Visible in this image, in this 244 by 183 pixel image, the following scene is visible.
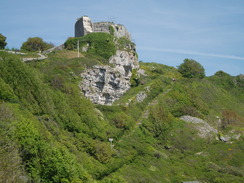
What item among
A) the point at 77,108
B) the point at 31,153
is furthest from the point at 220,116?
the point at 31,153

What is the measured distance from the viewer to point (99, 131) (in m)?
36.6

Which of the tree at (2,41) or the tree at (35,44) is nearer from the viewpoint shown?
the tree at (2,41)

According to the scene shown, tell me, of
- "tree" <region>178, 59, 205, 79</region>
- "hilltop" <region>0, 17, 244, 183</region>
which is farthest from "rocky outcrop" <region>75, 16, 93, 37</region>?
"tree" <region>178, 59, 205, 79</region>

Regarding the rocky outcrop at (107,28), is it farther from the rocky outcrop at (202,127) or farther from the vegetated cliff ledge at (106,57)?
the rocky outcrop at (202,127)

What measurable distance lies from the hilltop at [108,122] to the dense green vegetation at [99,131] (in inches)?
3.6

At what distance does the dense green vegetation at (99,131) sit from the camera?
23.4 metres

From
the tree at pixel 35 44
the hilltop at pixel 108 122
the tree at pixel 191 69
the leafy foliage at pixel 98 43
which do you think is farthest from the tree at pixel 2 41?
the tree at pixel 191 69

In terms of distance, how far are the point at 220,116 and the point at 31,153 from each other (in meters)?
38.1

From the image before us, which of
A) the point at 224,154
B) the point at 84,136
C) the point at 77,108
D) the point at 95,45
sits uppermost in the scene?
the point at 95,45

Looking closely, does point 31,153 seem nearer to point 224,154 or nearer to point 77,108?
point 77,108

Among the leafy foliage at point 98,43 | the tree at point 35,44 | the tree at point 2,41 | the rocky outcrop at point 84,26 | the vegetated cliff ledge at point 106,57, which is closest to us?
the vegetated cliff ledge at point 106,57

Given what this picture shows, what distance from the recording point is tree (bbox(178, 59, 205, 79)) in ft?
233

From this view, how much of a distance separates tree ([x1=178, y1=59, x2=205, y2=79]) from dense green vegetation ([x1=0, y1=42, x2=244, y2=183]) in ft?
43.1

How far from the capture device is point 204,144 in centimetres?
4441
